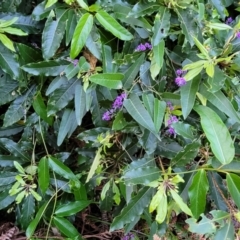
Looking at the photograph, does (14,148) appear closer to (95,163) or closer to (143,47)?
(95,163)

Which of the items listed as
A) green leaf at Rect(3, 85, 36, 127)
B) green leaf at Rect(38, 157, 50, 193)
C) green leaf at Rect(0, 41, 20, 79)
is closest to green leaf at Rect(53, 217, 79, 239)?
green leaf at Rect(38, 157, 50, 193)

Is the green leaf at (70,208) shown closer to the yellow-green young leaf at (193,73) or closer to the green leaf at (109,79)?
the green leaf at (109,79)

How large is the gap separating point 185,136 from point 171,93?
0.38ft

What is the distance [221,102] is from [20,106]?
58 centimetres

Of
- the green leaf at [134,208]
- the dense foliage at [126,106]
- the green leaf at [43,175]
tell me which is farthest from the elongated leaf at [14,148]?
the green leaf at [134,208]

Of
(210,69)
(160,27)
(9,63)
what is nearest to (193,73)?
(210,69)

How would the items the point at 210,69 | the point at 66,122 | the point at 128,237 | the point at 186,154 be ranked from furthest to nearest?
1. the point at 128,237
2. the point at 66,122
3. the point at 186,154
4. the point at 210,69

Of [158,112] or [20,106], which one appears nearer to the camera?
[158,112]

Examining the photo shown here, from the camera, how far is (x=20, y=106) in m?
1.13

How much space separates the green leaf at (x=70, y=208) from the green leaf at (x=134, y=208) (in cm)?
14

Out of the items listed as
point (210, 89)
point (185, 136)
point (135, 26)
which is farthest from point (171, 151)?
point (135, 26)

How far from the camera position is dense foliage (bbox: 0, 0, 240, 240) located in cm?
92

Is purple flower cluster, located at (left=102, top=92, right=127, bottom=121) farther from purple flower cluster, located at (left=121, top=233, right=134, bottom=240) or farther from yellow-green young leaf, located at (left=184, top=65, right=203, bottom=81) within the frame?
purple flower cluster, located at (left=121, top=233, right=134, bottom=240)

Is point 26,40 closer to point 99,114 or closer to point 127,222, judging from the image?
point 99,114
